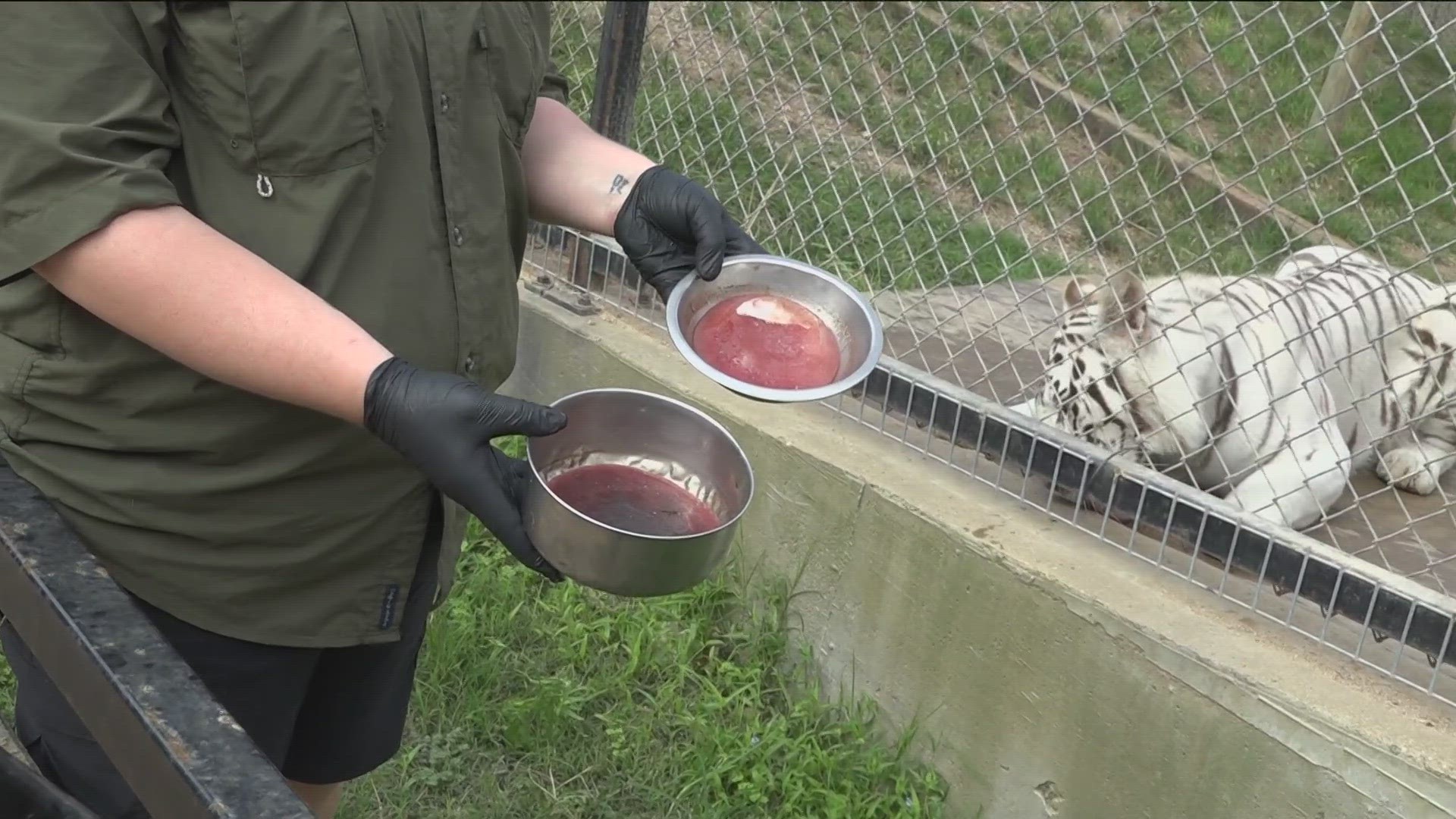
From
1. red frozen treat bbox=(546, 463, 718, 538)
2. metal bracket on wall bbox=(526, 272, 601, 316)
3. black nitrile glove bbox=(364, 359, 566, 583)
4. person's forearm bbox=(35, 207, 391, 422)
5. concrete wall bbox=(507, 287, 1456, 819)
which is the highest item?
person's forearm bbox=(35, 207, 391, 422)

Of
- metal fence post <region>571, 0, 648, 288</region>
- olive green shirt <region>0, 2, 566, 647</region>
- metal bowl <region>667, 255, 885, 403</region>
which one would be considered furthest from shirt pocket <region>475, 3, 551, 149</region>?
metal fence post <region>571, 0, 648, 288</region>

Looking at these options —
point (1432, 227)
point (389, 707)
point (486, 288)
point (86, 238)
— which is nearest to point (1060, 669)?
point (389, 707)

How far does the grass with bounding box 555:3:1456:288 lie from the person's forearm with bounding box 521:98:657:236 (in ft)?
5.72

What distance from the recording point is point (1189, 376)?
3.47 m

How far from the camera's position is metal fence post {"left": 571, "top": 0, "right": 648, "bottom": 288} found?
3662mm

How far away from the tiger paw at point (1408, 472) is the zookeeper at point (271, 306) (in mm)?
2334

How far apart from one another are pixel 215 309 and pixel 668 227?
2.42ft

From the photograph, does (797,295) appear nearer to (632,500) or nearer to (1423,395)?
(632,500)

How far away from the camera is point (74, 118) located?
1.46m

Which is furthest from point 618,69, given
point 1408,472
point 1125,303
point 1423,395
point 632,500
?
point 1423,395

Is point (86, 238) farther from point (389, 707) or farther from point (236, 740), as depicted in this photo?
point (389, 707)

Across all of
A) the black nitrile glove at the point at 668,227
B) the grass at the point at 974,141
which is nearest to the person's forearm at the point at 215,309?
the black nitrile glove at the point at 668,227

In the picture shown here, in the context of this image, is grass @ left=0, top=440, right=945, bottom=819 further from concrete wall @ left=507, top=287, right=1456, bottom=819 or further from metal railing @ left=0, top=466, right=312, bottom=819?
metal railing @ left=0, top=466, right=312, bottom=819

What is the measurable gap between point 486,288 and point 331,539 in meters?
0.39
